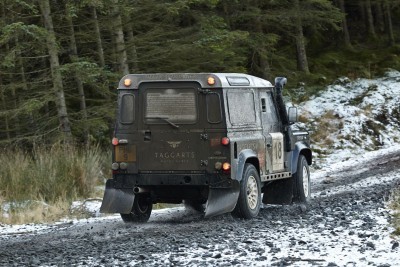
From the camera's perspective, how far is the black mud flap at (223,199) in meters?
11.1

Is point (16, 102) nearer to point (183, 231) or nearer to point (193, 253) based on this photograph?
point (183, 231)

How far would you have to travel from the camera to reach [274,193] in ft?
44.4

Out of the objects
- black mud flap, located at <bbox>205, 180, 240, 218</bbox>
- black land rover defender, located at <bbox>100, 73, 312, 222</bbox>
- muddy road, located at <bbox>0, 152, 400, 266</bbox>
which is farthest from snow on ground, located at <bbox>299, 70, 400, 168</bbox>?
black mud flap, located at <bbox>205, 180, 240, 218</bbox>

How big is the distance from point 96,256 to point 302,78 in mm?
22916

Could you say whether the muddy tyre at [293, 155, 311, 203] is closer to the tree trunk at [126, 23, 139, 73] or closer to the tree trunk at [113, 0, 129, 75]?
the tree trunk at [113, 0, 129, 75]

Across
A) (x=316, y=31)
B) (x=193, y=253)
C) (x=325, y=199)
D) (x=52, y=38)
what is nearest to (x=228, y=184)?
(x=193, y=253)

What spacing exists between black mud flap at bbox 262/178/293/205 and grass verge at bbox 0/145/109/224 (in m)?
3.68

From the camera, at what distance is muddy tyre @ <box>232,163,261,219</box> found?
37.2 feet

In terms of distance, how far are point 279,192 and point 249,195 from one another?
194 centimetres

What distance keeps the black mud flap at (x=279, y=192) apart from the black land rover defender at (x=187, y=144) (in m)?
1.35

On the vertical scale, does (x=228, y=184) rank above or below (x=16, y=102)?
below

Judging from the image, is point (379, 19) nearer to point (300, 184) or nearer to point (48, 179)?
point (300, 184)

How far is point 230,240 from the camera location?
9.37m

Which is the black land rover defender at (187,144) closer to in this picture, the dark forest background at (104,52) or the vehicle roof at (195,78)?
the vehicle roof at (195,78)
